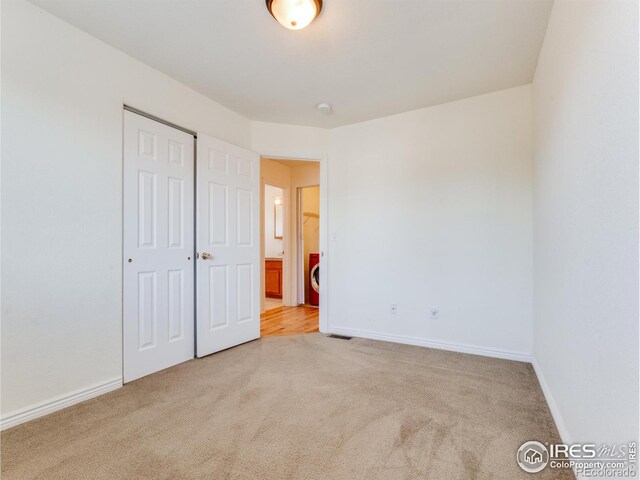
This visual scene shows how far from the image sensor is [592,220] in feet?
3.84

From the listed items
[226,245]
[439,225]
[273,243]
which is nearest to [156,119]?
[226,245]

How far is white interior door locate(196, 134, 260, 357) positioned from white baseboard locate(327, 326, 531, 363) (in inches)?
41.4

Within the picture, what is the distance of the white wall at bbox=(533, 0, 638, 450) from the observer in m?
0.88

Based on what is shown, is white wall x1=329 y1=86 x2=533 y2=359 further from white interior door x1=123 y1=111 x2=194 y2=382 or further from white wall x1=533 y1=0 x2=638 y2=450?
white interior door x1=123 y1=111 x2=194 y2=382

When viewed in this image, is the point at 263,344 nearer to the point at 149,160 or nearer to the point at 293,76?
the point at 149,160

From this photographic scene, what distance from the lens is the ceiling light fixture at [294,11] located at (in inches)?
67.2

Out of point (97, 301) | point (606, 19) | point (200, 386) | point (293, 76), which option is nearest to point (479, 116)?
point (293, 76)

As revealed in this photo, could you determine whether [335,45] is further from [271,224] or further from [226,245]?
[271,224]

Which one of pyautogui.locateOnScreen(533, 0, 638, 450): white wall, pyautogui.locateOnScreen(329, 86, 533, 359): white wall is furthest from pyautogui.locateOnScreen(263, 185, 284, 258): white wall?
pyautogui.locateOnScreen(533, 0, 638, 450): white wall

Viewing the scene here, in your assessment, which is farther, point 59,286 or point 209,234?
point 209,234

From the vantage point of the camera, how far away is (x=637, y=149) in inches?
32.7

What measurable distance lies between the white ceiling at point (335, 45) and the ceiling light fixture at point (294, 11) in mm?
94

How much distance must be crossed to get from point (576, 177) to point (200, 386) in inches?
99.3

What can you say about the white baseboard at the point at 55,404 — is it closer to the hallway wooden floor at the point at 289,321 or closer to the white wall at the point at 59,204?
the white wall at the point at 59,204
